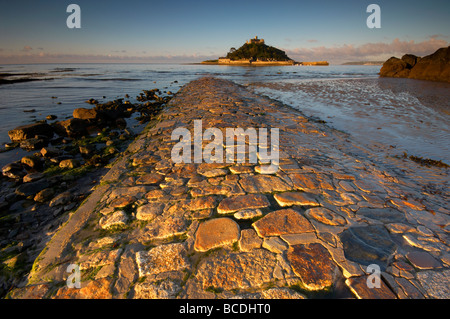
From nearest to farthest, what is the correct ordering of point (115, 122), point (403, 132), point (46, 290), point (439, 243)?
point (46, 290) → point (439, 243) → point (403, 132) → point (115, 122)

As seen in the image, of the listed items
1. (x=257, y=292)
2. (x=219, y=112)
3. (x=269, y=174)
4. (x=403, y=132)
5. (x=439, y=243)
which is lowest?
(x=257, y=292)

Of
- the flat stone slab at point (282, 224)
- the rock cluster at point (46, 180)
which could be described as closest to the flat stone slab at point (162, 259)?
the rock cluster at point (46, 180)

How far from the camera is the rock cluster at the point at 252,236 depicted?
165 centimetres

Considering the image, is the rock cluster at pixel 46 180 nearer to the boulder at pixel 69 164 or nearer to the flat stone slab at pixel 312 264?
the boulder at pixel 69 164

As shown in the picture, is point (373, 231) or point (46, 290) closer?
point (46, 290)

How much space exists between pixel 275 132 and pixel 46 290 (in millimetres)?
5157

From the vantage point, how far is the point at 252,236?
2127mm

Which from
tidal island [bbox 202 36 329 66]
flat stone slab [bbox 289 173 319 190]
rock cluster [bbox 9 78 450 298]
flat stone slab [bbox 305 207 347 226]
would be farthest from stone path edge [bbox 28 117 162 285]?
tidal island [bbox 202 36 329 66]

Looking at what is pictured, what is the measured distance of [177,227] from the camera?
7.51ft

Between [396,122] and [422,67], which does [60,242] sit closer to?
[396,122]

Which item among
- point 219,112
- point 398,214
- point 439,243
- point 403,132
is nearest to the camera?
point 439,243

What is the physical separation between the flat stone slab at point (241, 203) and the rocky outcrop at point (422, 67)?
95.1 ft
